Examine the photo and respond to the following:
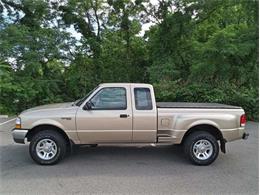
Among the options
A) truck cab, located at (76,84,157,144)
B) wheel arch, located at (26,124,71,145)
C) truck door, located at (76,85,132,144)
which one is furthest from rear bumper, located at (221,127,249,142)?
wheel arch, located at (26,124,71,145)

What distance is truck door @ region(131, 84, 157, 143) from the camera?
6.46 metres

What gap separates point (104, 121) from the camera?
21.0ft

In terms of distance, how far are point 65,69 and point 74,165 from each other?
13.5 meters

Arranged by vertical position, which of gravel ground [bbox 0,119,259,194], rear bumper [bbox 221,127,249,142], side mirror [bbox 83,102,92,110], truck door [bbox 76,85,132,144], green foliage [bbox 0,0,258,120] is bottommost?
gravel ground [bbox 0,119,259,194]

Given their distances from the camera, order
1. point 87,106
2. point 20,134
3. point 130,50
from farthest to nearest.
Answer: point 130,50, point 87,106, point 20,134

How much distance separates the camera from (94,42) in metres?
20.4

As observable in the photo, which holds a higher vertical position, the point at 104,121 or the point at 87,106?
the point at 87,106

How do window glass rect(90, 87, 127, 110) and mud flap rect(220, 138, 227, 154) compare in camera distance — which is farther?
mud flap rect(220, 138, 227, 154)

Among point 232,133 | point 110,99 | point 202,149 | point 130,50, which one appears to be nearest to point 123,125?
point 110,99

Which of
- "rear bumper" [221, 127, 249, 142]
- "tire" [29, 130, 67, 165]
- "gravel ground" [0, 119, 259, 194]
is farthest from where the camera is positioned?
"rear bumper" [221, 127, 249, 142]

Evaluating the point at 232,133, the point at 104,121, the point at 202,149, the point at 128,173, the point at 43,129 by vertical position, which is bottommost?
the point at 128,173

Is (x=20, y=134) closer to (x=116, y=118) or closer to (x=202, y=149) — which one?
(x=116, y=118)

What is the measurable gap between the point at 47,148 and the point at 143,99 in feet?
7.08

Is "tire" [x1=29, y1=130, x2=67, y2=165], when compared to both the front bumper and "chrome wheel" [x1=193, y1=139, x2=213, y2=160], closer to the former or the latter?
the front bumper
